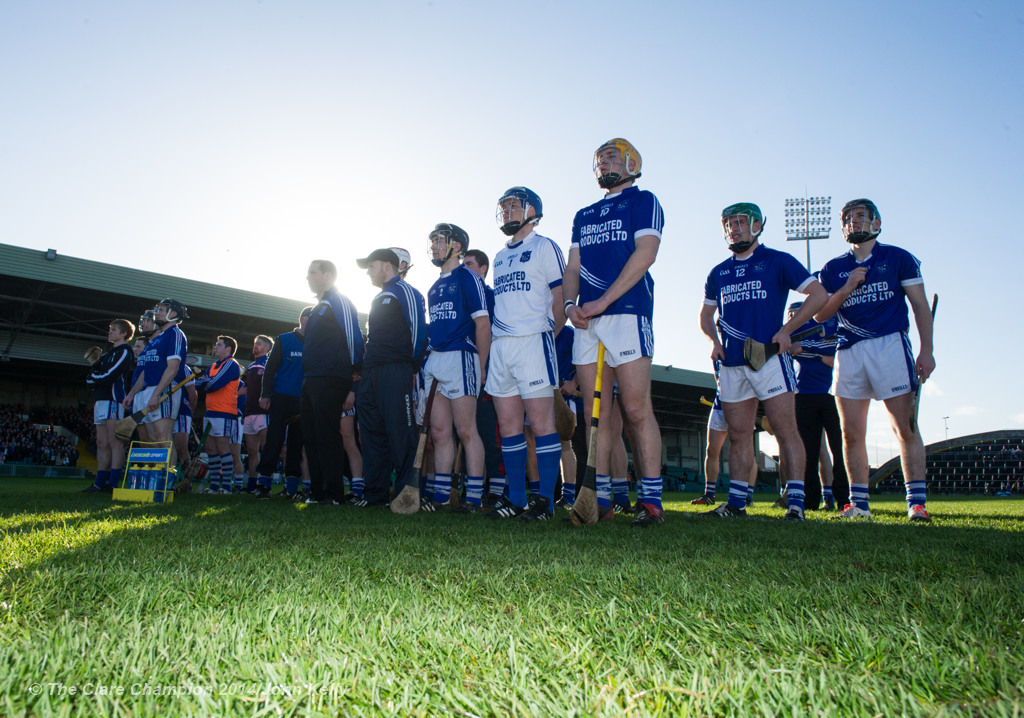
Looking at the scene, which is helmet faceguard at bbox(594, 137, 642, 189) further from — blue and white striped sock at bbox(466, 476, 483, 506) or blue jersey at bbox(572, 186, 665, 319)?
blue and white striped sock at bbox(466, 476, 483, 506)

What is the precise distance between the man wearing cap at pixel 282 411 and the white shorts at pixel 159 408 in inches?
36.1

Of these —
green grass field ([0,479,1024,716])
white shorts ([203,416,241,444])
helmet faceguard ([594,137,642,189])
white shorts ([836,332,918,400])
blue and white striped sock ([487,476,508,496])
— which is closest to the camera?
green grass field ([0,479,1024,716])

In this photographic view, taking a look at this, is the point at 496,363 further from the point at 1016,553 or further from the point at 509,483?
the point at 1016,553

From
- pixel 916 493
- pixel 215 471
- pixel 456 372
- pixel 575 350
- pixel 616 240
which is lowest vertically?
pixel 215 471

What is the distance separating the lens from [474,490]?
503 cm

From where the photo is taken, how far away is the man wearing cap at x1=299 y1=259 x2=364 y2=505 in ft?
18.9

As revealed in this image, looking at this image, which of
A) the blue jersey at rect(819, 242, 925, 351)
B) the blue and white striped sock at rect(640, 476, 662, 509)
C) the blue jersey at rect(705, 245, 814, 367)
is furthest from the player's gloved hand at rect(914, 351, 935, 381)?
the blue and white striped sock at rect(640, 476, 662, 509)

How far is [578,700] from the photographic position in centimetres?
96

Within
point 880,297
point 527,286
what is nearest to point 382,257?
point 527,286

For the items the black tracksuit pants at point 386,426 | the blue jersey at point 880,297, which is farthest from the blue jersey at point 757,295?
the black tracksuit pants at point 386,426

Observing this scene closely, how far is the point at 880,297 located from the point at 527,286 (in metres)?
3.03

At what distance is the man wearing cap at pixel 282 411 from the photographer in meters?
7.20

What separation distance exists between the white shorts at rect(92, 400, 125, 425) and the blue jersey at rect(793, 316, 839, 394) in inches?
334

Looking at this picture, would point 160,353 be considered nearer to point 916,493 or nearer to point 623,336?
point 623,336
